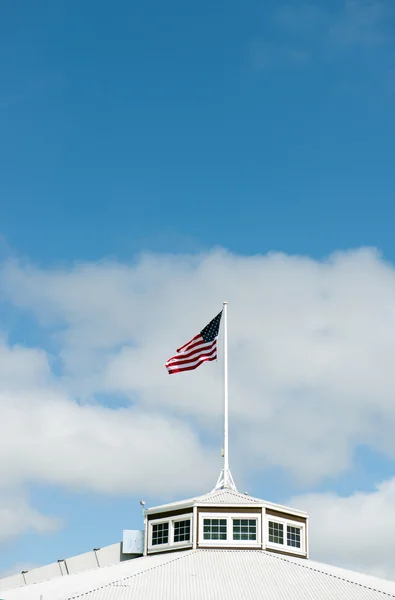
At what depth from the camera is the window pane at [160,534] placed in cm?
5175

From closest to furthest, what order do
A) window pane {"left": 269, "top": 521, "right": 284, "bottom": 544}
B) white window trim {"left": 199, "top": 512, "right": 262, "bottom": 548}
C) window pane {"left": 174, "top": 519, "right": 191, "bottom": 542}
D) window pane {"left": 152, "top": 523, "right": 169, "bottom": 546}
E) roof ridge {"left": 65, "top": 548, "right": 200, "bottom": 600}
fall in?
roof ridge {"left": 65, "top": 548, "right": 200, "bottom": 600}, white window trim {"left": 199, "top": 512, "right": 262, "bottom": 548}, window pane {"left": 174, "top": 519, "right": 191, "bottom": 542}, window pane {"left": 269, "top": 521, "right": 284, "bottom": 544}, window pane {"left": 152, "top": 523, "right": 169, "bottom": 546}

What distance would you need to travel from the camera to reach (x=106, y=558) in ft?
185

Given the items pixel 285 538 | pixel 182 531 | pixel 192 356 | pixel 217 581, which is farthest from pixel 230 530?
pixel 192 356

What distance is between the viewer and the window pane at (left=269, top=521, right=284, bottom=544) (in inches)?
1986

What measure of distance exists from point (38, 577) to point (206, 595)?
18.8 meters

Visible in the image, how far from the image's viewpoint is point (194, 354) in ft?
180

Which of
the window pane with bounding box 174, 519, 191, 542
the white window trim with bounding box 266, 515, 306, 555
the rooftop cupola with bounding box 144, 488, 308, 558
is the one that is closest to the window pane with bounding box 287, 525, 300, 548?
the rooftop cupola with bounding box 144, 488, 308, 558

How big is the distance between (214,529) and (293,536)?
5.60m

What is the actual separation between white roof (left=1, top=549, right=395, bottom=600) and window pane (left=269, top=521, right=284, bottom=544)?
1.92 meters

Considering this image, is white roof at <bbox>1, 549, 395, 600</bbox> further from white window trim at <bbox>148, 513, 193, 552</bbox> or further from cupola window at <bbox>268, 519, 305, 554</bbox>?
cupola window at <bbox>268, 519, 305, 554</bbox>

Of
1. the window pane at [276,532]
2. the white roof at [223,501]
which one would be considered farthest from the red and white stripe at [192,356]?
the window pane at [276,532]

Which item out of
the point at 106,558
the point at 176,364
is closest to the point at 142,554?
the point at 106,558

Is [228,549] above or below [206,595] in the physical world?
above

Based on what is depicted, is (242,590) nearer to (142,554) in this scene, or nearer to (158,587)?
(158,587)
